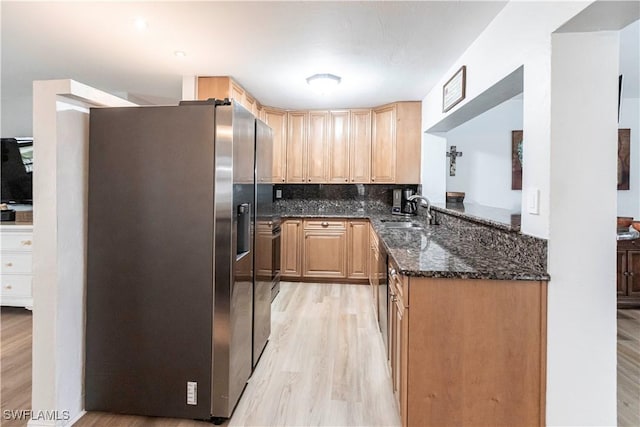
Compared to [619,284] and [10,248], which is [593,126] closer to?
[619,284]

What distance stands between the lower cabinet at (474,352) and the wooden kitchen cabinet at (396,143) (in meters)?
2.92

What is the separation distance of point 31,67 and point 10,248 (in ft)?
6.01

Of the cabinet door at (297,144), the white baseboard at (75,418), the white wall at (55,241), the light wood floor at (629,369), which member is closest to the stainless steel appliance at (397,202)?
the cabinet door at (297,144)

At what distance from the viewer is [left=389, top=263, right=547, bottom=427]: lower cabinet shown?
57.6 inches

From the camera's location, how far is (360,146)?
451 centimetres

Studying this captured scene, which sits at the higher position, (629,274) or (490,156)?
(490,156)

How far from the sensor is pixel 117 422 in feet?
5.69

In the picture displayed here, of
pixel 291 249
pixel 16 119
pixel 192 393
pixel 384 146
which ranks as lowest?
pixel 192 393

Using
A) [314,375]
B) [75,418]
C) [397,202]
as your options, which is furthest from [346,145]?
[75,418]

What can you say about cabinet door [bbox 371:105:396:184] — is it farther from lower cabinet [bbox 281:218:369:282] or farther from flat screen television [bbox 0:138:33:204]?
flat screen television [bbox 0:138:33:204]

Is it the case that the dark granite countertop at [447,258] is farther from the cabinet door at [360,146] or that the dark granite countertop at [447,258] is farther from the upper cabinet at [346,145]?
the cabinet door at [360,146]

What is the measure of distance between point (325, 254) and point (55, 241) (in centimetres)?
310

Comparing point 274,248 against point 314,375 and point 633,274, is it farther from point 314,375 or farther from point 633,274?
point 633,274

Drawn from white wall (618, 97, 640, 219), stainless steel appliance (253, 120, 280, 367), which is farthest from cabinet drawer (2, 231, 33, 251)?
white wall (618, 97, 640, 219)
